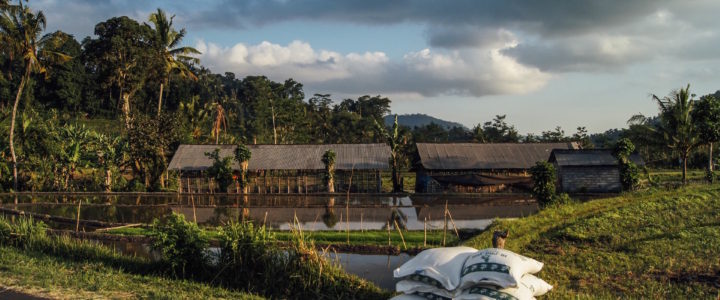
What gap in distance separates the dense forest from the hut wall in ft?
11.6

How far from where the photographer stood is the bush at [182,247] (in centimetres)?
900

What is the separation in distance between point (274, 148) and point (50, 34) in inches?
508

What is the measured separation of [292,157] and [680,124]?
2032 centimetres

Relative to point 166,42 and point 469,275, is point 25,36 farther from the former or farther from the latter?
point 469,275

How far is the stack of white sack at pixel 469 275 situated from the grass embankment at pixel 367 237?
558 cm

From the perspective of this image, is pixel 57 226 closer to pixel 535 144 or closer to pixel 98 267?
pixel 98 267

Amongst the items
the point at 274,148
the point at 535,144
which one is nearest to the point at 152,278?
the point at 274,148

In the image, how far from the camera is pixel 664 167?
1564 inches

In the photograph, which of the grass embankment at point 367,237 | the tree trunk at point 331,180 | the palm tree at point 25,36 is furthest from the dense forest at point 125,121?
the grass embankment at point 367,237

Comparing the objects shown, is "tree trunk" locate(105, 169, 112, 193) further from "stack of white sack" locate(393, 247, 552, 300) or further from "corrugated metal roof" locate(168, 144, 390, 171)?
"stack of white sack" locate(393, 247, 552, 300)

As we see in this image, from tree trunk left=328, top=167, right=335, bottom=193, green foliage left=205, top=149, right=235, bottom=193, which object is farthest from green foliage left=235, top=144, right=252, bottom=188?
tree trunk left=328, top=167, right=335, bottom=193

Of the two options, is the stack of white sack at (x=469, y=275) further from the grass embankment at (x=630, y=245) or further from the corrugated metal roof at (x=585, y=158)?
the corrugated metal roof at (x=585, y=158)

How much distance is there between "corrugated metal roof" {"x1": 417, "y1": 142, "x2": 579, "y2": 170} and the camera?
93.7 ft

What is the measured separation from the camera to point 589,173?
1027 inches
